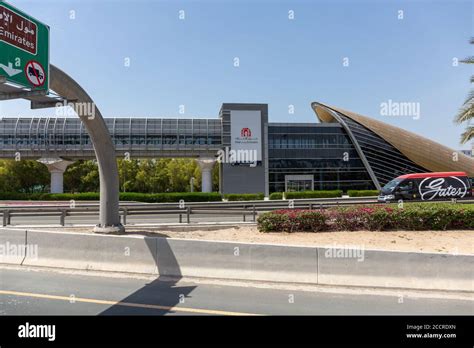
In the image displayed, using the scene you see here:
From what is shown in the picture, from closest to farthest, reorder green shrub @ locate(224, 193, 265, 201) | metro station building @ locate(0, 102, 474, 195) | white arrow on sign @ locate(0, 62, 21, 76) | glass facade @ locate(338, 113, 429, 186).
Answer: white arrow on sign @ locate(0, 62, 21, 76)
green shrub @ locate(224, 193, 265, 201)
metro station building @ locate(0, 102, 474, 195)
glass facade @ locate(338, 113, 429, 186)

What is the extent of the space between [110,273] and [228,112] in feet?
146

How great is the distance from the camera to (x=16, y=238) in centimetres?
938

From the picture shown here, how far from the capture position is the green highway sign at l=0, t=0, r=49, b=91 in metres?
7.57

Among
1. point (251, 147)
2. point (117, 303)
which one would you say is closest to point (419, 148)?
point (251, 147)

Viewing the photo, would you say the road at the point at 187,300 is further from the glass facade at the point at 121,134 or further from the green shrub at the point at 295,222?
the glass facade at the point at 121,134

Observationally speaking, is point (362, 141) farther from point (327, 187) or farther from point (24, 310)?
point (24, 310)

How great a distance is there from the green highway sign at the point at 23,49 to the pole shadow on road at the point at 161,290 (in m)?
4.76

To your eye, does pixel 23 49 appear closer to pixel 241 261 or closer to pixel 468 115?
pixel 241 261

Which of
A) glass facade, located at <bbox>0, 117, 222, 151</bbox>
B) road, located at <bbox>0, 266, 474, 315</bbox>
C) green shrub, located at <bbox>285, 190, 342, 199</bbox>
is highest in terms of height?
glass facade, located at <bbox>0, 117, 222, 151</bbox>

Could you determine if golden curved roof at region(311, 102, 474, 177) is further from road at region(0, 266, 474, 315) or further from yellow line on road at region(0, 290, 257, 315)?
yellow line on road at region(0, 290, 257, 315)

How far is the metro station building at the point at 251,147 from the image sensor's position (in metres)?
48.5

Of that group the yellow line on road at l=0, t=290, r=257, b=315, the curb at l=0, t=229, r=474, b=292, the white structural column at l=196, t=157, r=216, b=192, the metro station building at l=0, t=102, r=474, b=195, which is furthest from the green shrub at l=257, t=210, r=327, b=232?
the white structural column at l=196, t=157, r=216, b=192

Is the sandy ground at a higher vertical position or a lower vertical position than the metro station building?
lower
